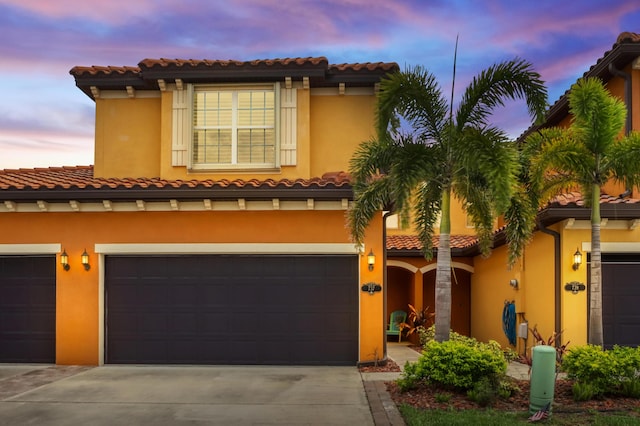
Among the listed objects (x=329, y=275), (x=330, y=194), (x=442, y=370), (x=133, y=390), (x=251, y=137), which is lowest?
(x=133, y=390)

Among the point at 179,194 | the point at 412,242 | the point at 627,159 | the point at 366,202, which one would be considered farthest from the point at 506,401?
the point at 412,242

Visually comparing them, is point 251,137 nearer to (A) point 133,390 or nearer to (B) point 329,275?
(B) point 329,275

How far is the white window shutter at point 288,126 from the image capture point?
12914 mm

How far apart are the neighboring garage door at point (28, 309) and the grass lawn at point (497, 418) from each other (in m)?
8.08

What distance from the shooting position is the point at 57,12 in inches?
549

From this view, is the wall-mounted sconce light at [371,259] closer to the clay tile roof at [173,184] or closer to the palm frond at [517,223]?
the clay tile roof at [173,184]

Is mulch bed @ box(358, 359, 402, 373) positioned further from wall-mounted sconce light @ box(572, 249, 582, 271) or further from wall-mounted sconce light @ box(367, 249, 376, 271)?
wall-mounted sconce light @ box(572, 249, 582, 271)

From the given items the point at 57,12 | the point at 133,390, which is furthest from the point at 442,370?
the point at 57,12

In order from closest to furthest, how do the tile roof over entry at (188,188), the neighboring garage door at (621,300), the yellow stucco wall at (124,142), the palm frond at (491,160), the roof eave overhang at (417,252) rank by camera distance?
the palm frond at (491,160)
the tile roof over entry at (188,188)
the neighboring garage door at (621,300)
the yellow stucco wall at (124,142)
the roof eave overhang at (417,252)

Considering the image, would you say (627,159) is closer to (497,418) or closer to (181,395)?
(497,418)

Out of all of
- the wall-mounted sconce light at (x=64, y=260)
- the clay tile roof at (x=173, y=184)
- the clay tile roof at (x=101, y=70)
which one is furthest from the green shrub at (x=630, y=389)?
the clay tile roof at (x=101, y=70)

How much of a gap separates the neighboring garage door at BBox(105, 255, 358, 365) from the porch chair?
24.4 feet

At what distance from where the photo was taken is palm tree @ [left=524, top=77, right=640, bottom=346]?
8.93 metres

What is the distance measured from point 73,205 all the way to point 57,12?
19.3 feet
